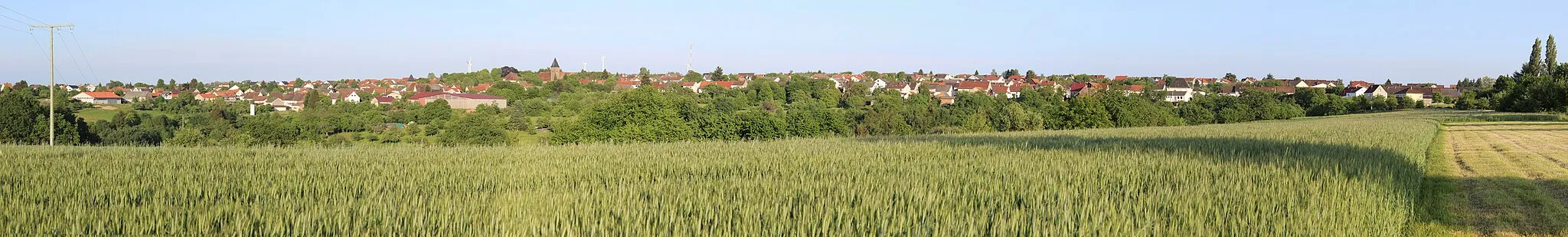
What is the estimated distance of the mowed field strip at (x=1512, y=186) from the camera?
9.32 m

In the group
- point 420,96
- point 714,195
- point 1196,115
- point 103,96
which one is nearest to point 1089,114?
point 1196,115

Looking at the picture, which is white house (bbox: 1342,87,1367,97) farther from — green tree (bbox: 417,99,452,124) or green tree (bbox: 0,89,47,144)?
green tree (bbox: 0,89,47,144)

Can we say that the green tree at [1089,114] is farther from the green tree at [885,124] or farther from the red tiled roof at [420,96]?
the red tiled roof at [420,96]

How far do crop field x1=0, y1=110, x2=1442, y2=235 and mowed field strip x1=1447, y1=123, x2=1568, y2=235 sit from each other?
2.57 ft

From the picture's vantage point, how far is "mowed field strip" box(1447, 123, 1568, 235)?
30.6 ft

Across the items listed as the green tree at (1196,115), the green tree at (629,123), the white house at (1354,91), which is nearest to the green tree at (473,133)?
the green tree at (629,123)

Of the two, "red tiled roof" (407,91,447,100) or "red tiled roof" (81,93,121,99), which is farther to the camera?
"red tiled roof" (407,91,447,100)

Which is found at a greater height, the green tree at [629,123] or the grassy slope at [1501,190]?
the grassy slope at [1501,190]

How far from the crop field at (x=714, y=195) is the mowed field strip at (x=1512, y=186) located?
784 millimetres

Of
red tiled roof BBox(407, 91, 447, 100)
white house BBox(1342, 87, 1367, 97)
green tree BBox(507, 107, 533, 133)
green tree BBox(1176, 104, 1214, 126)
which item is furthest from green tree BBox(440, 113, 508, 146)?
white house BBox(1342, 87, 1367, 97)

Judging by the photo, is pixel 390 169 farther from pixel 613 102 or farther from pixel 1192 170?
pixel 613 102

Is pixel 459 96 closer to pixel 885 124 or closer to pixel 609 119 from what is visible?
pixel 885 124

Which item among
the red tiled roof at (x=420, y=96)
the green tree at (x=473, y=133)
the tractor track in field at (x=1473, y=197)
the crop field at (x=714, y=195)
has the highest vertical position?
the crop field at (x=714, y=195)

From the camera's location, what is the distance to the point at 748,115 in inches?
2581
